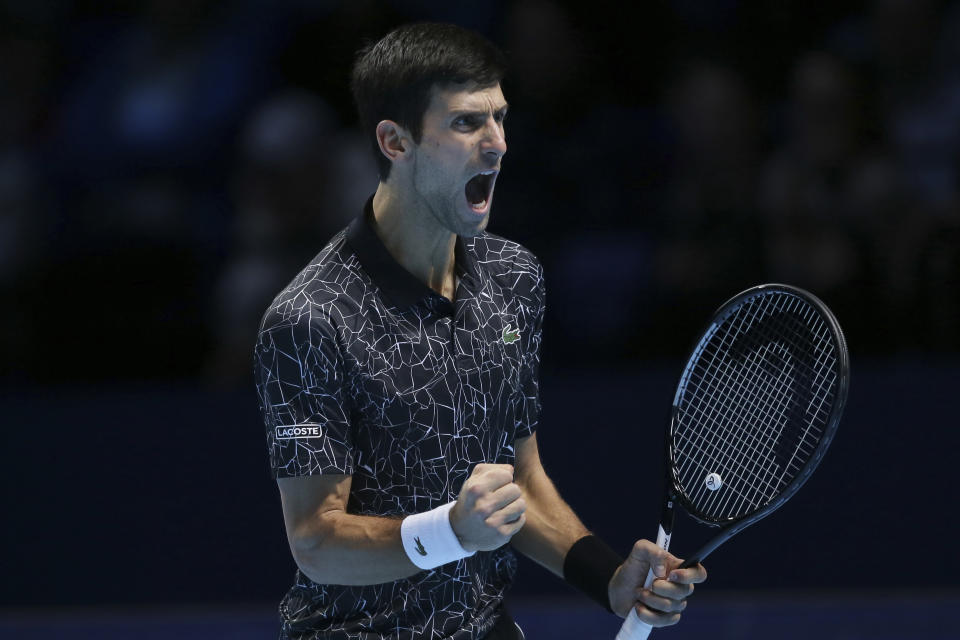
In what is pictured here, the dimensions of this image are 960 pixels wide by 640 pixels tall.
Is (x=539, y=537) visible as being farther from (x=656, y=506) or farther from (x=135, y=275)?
(x=135, y=275)

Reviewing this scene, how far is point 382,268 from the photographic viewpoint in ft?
8.88

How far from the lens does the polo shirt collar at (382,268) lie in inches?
106

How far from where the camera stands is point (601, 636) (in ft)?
17.2

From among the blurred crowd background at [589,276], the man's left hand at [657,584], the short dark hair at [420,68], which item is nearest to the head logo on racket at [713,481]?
the man's left hand at [657,584]

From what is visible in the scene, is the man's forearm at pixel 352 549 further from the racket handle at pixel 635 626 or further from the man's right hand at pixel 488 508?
the racket handle at pixel 635 626

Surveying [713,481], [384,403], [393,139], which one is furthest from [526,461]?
[393,139]

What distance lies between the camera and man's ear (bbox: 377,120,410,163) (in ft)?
8.86

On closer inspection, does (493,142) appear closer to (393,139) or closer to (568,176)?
(393,139)

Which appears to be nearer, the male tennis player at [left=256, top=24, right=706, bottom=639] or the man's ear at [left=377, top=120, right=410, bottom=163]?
the male tennis player at [left=256, top=24, right=706, bottom=639]

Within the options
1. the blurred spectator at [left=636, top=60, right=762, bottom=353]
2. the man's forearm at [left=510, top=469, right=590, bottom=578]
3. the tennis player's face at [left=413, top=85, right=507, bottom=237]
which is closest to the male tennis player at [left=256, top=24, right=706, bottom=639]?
the tennis player's face at [left=413, top=85, right=507, bottom=237]

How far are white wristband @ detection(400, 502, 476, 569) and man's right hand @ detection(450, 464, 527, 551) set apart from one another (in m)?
0.02

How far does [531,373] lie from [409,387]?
37 cm

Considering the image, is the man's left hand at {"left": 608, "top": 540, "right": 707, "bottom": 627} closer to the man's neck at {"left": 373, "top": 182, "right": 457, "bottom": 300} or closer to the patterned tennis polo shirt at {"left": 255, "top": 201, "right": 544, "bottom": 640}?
the patterned tennis polo shirt at {"left": 255, "top": 201, "right": 544, "bottom": 640}

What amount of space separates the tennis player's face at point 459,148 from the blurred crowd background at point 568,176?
8.23 feet
